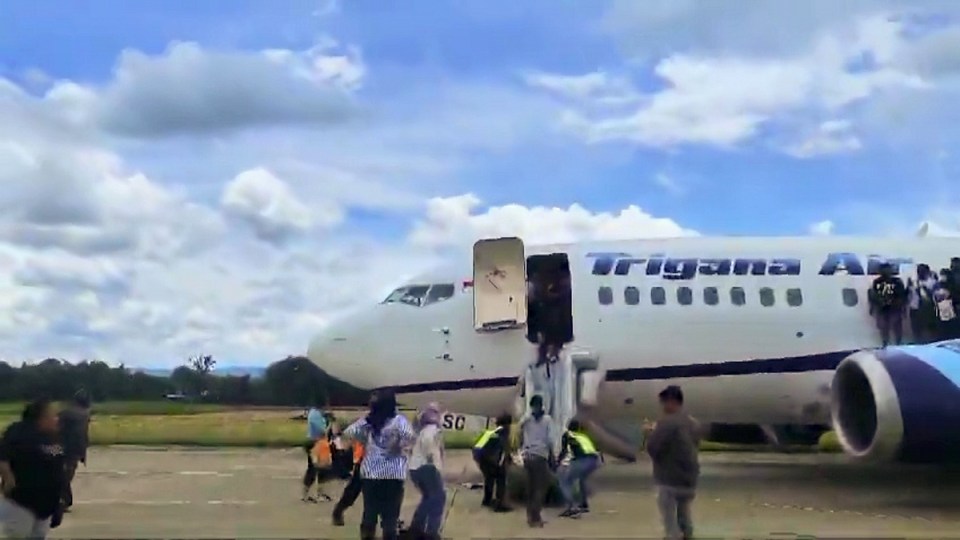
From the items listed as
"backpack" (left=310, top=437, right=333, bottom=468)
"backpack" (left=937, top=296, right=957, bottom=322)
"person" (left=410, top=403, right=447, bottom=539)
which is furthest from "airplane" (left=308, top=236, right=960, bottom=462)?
"person" (left=410, top=403, right=447, bottom=539)

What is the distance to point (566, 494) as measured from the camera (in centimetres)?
1288

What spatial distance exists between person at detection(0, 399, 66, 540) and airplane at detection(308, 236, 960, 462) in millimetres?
8766

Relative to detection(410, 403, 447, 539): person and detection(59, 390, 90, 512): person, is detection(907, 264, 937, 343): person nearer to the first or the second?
detection(410, 403, 447, 539): person

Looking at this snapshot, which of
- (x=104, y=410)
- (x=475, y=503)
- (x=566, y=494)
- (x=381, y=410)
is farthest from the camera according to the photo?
(x=104, y=410)

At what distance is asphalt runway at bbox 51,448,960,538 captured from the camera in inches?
441

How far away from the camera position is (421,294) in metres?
16.6

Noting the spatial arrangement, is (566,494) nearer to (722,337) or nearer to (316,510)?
(316,510)

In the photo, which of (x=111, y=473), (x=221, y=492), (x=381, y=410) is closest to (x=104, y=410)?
(x=111, y=473)

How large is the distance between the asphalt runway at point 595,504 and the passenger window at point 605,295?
257 centimetres

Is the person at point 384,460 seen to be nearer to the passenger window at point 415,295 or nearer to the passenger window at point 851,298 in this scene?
the passenger window at point 415,295

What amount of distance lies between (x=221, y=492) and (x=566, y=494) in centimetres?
493

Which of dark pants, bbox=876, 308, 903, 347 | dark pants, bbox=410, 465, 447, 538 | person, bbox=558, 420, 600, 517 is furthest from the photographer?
dark pants, bbox=876, 308, 903, 347

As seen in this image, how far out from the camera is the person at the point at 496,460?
42.9 ft

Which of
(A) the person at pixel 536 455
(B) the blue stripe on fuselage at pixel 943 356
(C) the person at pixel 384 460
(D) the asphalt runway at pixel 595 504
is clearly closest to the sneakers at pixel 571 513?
(D) the asphalt runway at pixel 595 504
